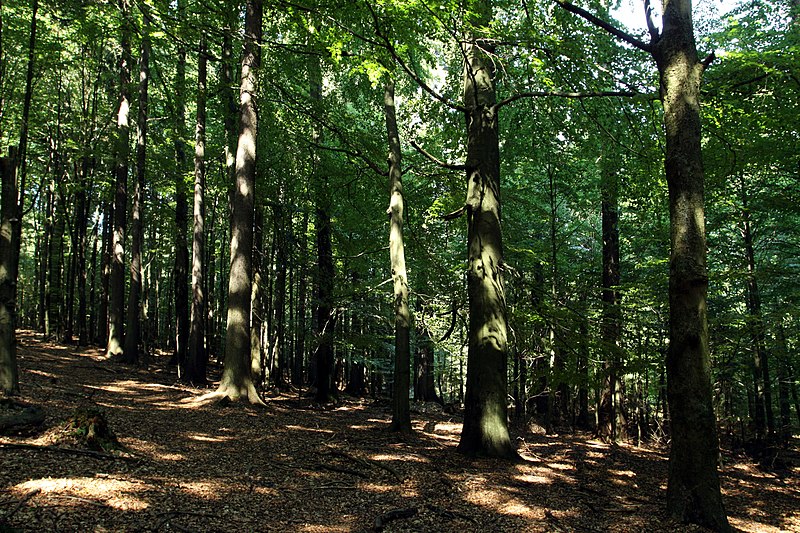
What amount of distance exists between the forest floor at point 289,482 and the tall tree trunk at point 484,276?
622 millimetres

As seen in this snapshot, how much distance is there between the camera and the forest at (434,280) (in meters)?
5.33

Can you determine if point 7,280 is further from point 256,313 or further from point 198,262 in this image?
point 198,262

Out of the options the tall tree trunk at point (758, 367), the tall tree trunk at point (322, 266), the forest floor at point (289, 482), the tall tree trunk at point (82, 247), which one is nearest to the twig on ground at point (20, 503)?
the forest floor at point (289, 482)

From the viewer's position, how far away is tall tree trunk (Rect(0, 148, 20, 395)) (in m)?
6.91

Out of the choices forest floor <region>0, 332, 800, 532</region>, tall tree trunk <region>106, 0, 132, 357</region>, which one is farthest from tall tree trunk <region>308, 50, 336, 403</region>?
tall tree trunk <region>106, 0, 132, 357</region>

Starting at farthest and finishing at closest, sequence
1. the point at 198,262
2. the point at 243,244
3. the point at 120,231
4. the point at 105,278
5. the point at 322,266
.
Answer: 1. the point at 105,278
2. the point at 120,231
3. the point at 322,266
4. the point at 198,262
5. the point at 243,244

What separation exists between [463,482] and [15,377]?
21.7 ft

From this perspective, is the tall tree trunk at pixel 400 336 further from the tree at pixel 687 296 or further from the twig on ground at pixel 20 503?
the twig on ground at pixel 20 503

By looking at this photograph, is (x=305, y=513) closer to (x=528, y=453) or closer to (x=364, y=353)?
(x=528, y=453)

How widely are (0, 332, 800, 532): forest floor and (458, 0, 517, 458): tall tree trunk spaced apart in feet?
2.04

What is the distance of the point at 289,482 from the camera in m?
6.10

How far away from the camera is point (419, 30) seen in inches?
275

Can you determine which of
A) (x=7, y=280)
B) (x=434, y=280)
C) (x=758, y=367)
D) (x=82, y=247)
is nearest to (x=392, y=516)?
(x=7, y=280)

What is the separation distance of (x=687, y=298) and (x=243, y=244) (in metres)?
8.56
